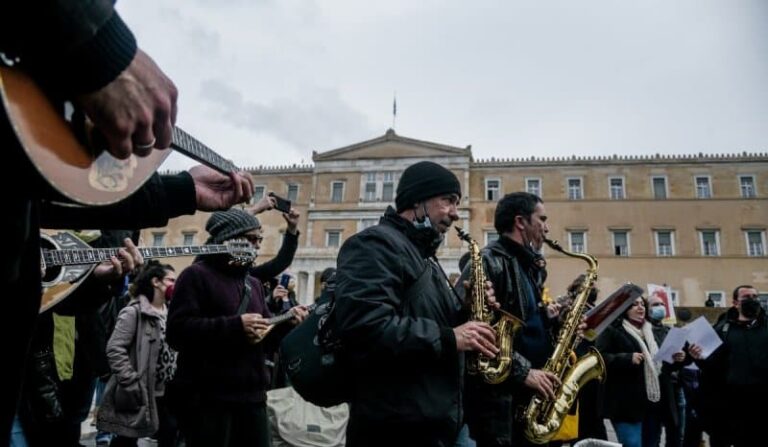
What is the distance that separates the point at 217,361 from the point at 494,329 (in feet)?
6.74

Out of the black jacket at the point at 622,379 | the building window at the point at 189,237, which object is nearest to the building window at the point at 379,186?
the building window at the point at 189,237

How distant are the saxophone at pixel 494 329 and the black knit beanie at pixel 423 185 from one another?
0.68 m

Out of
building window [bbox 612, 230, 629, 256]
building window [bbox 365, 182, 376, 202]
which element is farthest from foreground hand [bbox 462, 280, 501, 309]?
building window [bbox 365, 182, 376, 202]

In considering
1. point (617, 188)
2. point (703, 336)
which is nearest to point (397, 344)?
point (703, 336)

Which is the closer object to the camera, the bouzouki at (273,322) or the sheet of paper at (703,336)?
the bouzouki at (273,322)

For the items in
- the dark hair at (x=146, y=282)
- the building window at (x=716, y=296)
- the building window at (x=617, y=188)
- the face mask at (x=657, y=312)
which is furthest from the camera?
the building window at (x=617, y=188)

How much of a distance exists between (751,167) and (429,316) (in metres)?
48.6

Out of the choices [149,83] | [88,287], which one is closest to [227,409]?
[88,287]

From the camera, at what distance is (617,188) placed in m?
43.2

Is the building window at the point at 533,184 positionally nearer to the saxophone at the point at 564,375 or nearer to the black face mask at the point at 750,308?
the black face mask at the point at 750,308

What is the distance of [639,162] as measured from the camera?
42.7 metres

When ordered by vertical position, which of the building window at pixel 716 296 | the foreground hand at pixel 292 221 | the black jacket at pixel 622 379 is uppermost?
the building window at pixel 716 296

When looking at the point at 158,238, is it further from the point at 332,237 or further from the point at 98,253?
the point at 98,253

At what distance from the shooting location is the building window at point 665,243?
4075cm
